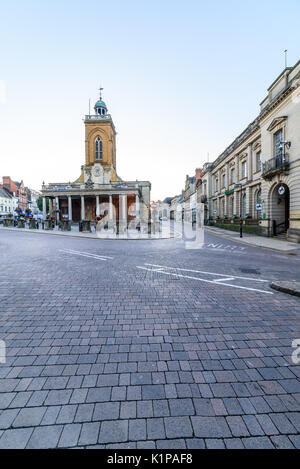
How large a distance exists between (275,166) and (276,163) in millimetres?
334

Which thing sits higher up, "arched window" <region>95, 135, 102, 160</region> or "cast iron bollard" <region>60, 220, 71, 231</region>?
"arched window" <region>95, 135, 102, 160</region>

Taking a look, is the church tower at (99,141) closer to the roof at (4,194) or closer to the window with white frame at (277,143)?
the roof at (4,194)

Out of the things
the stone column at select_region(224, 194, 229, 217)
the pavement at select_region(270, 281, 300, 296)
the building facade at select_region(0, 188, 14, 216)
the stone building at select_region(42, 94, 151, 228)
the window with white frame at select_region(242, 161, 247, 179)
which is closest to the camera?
the pavement at select_region(270, 281, 300, 296)

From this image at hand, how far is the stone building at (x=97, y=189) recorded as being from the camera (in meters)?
48.2

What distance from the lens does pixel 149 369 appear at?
2.65 metres

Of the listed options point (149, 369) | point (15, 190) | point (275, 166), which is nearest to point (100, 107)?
point (15, 190)

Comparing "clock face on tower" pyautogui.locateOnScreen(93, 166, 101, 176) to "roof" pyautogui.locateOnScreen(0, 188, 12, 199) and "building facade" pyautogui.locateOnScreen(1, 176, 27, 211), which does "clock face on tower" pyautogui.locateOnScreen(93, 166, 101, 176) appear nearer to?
"roof" pyautogui.locateOnScreen(0, 188, 12, 199)

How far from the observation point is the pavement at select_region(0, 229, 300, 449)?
1861mm

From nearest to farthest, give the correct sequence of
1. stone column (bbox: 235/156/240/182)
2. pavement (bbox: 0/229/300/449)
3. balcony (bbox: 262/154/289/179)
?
1. pavement (bbox: 0/229/300/449)
2. balcony (bbox: 262/154/289/179)
3. stone column (bbox: 235/156/240/182)

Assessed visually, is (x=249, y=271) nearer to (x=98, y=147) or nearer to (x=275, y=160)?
(x=275, y=160)

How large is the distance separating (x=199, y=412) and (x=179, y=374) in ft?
1.73

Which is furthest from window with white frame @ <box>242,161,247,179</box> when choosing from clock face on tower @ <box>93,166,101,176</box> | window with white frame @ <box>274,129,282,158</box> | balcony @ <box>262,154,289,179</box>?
clock face on tower @ <box>93,166,101,176</box>

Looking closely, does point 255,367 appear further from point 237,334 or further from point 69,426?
point 69,426

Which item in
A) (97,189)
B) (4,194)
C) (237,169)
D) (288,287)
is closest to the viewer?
(288,287)
